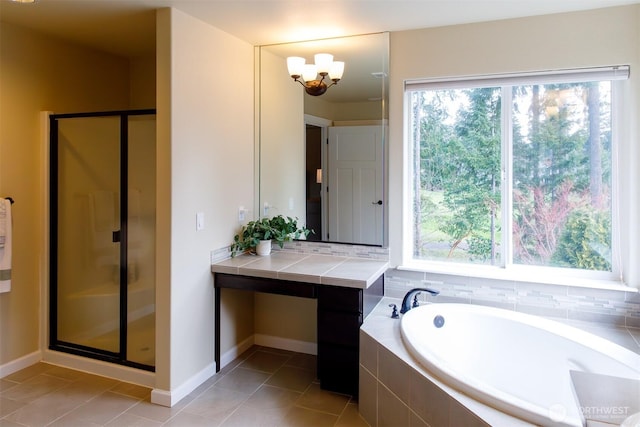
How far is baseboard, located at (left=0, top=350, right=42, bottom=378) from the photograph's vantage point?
108 inches

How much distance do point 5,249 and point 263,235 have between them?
169 cm

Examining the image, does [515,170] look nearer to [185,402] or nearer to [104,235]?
[185,402]

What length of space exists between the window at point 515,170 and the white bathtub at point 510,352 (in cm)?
53

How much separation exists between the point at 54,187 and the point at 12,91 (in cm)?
69

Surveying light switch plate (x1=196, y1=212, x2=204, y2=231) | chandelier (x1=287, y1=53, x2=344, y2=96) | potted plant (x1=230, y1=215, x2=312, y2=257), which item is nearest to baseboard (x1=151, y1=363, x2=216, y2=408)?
potted plant (x1=230, y1=215, x2=312, y2=257)

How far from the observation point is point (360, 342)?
237cm

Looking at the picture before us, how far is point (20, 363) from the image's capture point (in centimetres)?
285

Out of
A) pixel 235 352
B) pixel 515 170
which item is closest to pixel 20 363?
pixel 235 352

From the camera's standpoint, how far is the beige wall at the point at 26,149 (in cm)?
274

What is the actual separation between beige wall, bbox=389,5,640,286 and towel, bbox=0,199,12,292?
257 centimetres

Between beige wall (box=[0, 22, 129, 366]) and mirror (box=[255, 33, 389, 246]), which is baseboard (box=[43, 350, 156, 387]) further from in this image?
mirror (box=[255, 33, 389, 246])

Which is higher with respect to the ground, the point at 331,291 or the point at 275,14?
the point at 275,14

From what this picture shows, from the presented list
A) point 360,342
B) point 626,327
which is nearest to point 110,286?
point 360,342

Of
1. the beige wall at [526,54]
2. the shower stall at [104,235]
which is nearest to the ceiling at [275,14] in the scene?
the beige wall at [526,54]
